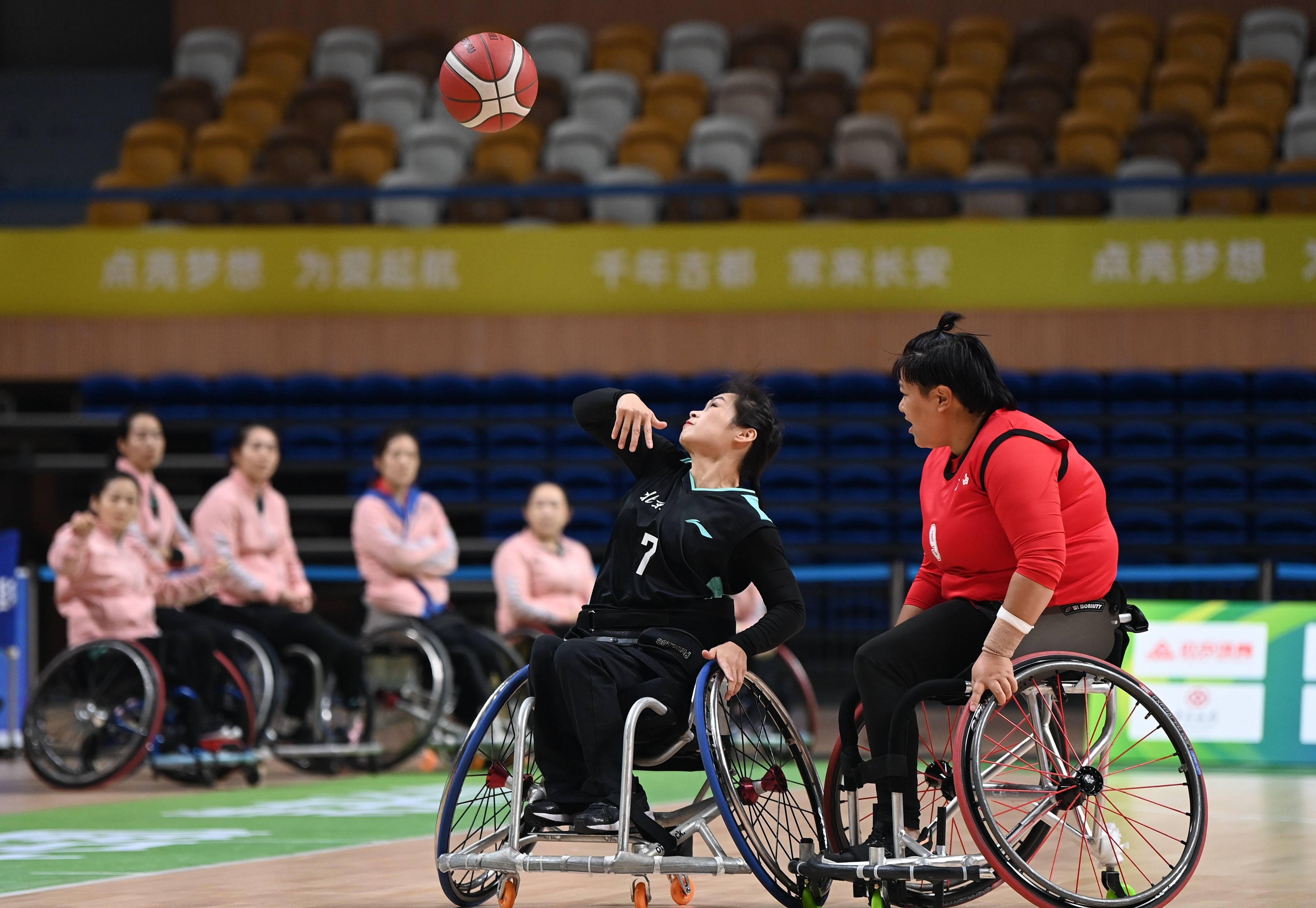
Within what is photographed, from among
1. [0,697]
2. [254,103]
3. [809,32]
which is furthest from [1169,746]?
[254,103]

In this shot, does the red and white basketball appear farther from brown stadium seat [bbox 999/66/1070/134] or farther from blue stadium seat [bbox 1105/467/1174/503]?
brown stadium seat [bbox 999/66/1070/134]

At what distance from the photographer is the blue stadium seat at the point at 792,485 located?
362 inches

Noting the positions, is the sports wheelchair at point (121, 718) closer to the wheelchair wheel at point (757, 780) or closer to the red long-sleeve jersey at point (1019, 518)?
the wheelchair wheel at point (757, 780)

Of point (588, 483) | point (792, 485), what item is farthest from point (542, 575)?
point (792, 485)

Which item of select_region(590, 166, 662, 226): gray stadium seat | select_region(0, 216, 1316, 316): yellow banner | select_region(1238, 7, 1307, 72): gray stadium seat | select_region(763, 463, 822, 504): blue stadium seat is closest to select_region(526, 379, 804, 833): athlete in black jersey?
select_region(763, 463, 822, 504): blue stadium seat

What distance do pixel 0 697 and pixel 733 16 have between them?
8.76 metres

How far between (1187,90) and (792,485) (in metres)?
4.05

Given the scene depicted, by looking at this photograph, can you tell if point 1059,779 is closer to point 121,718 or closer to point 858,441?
point 121,718

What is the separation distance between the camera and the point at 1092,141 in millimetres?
10047

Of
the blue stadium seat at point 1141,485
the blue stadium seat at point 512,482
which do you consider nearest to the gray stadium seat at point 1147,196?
the blue stadium seat at point 1141,485

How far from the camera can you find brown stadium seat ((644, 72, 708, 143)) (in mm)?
11266

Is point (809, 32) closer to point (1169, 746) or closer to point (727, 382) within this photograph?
point (1169, 746)

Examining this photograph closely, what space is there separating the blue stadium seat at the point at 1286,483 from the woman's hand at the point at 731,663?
6.49 metres

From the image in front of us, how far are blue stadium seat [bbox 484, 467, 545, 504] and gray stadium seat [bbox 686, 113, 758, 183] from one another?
2501 millimetres
